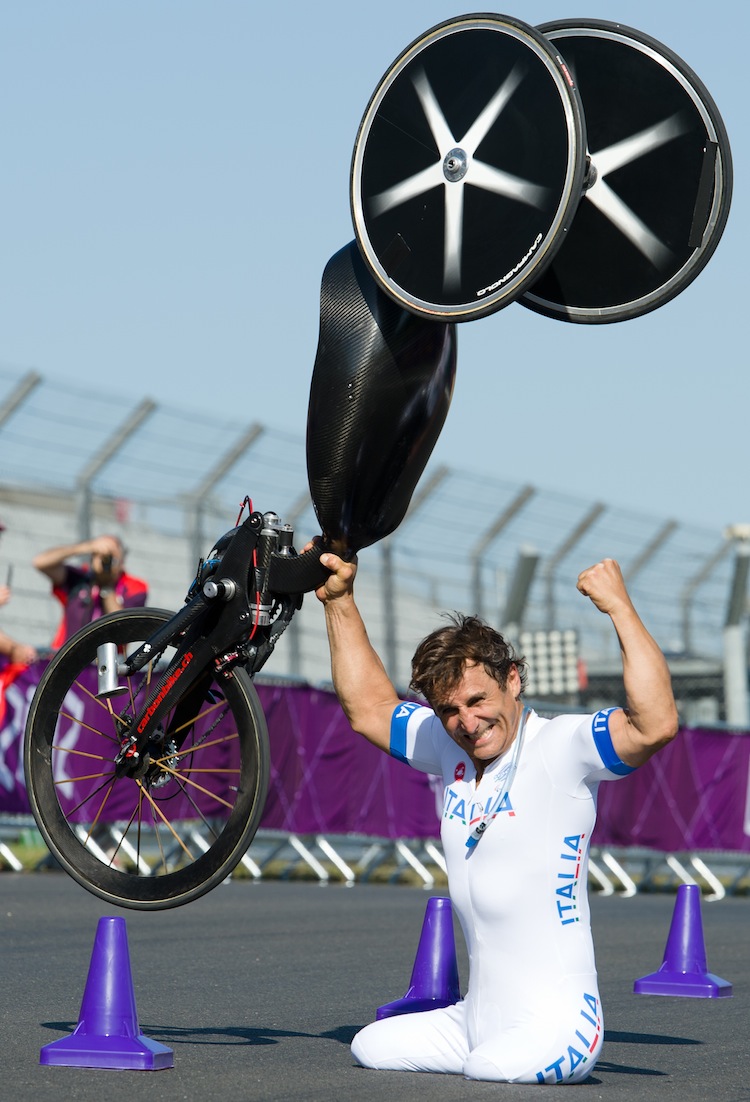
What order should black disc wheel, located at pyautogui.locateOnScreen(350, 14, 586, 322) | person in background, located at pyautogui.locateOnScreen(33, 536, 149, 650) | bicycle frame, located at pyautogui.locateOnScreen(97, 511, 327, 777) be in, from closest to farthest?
black disc wheel, located at pyautogui.locateOnScreen(350, 14, 586, 322) → bicycle frame, located at pyautogui.locateOnScreen(97, 511, 327, 777) → person in background, located at pyautogui.locateOnScreen(33, 536, 149, 650)

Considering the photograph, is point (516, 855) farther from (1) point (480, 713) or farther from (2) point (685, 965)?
(2) point (685, 965)

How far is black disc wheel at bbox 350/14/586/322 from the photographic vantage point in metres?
4.73

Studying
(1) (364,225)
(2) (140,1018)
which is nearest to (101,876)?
(2) (140,1018)

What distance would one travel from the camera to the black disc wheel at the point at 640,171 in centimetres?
506

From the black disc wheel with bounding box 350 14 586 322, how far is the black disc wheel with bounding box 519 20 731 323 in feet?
1.30

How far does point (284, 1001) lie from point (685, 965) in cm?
197

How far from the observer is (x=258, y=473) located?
15148mm

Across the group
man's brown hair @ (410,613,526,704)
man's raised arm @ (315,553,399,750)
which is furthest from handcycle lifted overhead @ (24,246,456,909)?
man's brown hair @ (410,613,526,704)

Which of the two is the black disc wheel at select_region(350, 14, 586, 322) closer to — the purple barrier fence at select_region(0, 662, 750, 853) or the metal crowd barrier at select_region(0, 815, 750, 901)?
the purple barrier fence at select_region(0, 662, 750, 853)

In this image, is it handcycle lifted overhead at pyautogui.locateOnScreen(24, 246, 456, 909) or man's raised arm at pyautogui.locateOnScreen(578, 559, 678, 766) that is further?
handcycle lifted overhead at pyautogui.locateOnScreen(24, 246, 456, 909)

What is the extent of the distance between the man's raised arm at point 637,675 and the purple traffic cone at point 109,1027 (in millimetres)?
1719

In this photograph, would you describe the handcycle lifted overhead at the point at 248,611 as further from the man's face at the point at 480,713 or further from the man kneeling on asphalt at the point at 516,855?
the man's face at the point at 480,713

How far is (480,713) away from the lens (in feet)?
16.7

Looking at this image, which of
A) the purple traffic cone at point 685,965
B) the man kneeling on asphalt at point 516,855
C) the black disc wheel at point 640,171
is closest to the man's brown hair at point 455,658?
the man kneeling on asphalt at point 516,855
